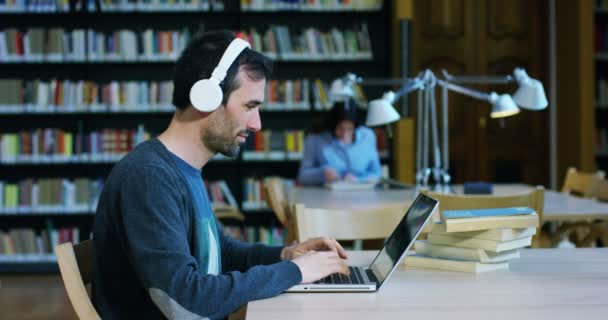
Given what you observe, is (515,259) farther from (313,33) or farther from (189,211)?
(313,33)

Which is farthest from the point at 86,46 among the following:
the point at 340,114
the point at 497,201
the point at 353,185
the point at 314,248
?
the point at 314,248

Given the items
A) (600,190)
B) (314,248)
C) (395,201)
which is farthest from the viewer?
(600,190)

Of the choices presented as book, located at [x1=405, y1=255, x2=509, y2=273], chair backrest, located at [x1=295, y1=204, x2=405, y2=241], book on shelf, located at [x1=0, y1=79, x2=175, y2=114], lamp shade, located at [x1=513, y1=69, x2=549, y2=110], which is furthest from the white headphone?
book on shelf, located at [x1=0, y1=79, x2=175, y2=114]

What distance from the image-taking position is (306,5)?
19.6 ft

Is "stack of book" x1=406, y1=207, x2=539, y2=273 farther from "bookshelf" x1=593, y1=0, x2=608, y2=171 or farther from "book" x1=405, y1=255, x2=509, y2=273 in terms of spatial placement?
"bookshelf" x1=593, y1=0, x2=608, y2=171

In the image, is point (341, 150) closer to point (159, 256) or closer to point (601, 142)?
point (601, 142)

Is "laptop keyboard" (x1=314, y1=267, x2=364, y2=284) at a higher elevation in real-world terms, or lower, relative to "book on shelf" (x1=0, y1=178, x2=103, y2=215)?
higher

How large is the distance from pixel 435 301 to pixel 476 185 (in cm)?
250

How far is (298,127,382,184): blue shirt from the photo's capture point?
509 cm

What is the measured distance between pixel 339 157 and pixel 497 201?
8.04 feet

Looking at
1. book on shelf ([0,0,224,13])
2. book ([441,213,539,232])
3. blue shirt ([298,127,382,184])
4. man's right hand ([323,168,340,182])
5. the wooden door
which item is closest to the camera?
book ([441,213,539,232])

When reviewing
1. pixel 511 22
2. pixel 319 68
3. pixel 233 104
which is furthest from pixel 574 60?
pixel 233 104

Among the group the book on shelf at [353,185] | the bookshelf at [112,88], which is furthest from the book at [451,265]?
the bookshelf at [112,88]

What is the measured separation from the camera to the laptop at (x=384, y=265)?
152 cm
